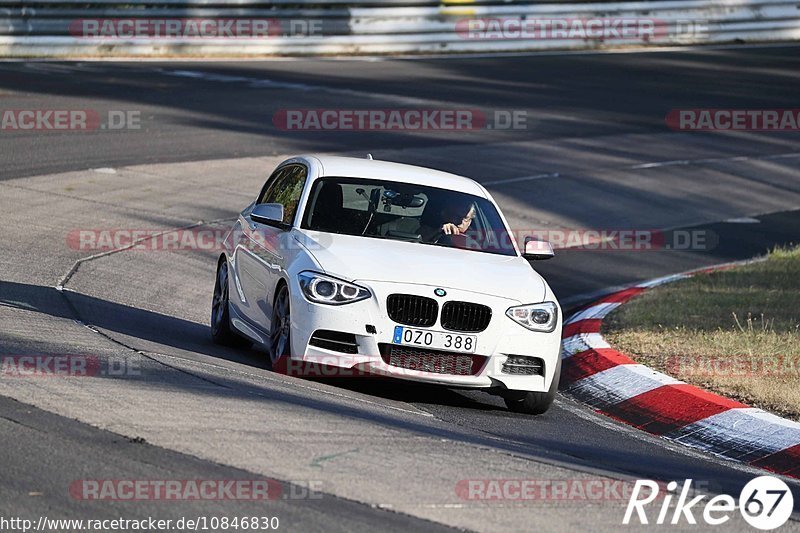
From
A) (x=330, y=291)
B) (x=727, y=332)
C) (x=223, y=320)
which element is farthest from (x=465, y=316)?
(x=727, y=332)

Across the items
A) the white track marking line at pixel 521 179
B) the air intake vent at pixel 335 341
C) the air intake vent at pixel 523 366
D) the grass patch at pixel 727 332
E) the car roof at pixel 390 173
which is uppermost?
the car roof at pixel 390 173

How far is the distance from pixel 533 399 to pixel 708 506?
8.26ft

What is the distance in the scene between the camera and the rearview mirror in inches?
395

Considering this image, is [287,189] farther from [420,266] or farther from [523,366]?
[523,366]

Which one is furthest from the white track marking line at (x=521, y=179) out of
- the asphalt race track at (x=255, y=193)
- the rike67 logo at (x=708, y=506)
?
the rike67 logo at (x=708, y=506)

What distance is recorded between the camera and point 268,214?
10109 mm

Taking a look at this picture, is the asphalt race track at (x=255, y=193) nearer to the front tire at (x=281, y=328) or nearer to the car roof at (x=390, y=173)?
the front tire at (x=281, y=328)

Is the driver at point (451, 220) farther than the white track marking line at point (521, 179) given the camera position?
No

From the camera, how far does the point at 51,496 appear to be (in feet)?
19.3

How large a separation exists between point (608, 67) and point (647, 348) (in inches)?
836

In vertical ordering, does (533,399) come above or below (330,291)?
below

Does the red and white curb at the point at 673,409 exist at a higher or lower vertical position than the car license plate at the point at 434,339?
lower

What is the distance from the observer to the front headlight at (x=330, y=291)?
888cm

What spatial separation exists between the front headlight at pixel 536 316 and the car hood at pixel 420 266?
6 cm
